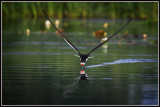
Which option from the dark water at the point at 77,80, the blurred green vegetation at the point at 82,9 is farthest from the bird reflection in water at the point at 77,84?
the blurred green vegetation at the point at 82,9

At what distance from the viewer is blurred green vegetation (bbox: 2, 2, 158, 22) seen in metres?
45.6

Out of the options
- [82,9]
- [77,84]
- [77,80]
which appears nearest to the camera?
[77,84]

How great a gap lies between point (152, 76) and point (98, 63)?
324cm

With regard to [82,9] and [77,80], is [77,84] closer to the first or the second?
[77,80]

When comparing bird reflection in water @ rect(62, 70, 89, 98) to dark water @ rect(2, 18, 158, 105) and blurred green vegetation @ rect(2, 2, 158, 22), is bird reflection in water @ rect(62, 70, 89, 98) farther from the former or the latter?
blurred green vegetation @ rect(2, 2, 158, 22)

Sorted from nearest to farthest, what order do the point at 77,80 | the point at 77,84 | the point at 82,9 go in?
the point at 77,84 < the point at 77,80 < the point at 82,9

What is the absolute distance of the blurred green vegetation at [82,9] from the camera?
150 feet

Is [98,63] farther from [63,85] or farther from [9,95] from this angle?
[9,95]

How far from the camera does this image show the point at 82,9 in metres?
64.3

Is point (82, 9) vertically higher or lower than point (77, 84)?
higher

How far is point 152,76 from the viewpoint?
Result: 13.2m

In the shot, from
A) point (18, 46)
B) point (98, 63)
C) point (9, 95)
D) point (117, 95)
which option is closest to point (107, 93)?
point (117, 95)

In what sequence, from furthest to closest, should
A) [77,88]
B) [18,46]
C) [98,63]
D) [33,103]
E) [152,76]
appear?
[18,46] < [98,63] < [152,76] < [77,88] < [33,103]

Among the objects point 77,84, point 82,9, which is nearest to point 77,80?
point 77,84
